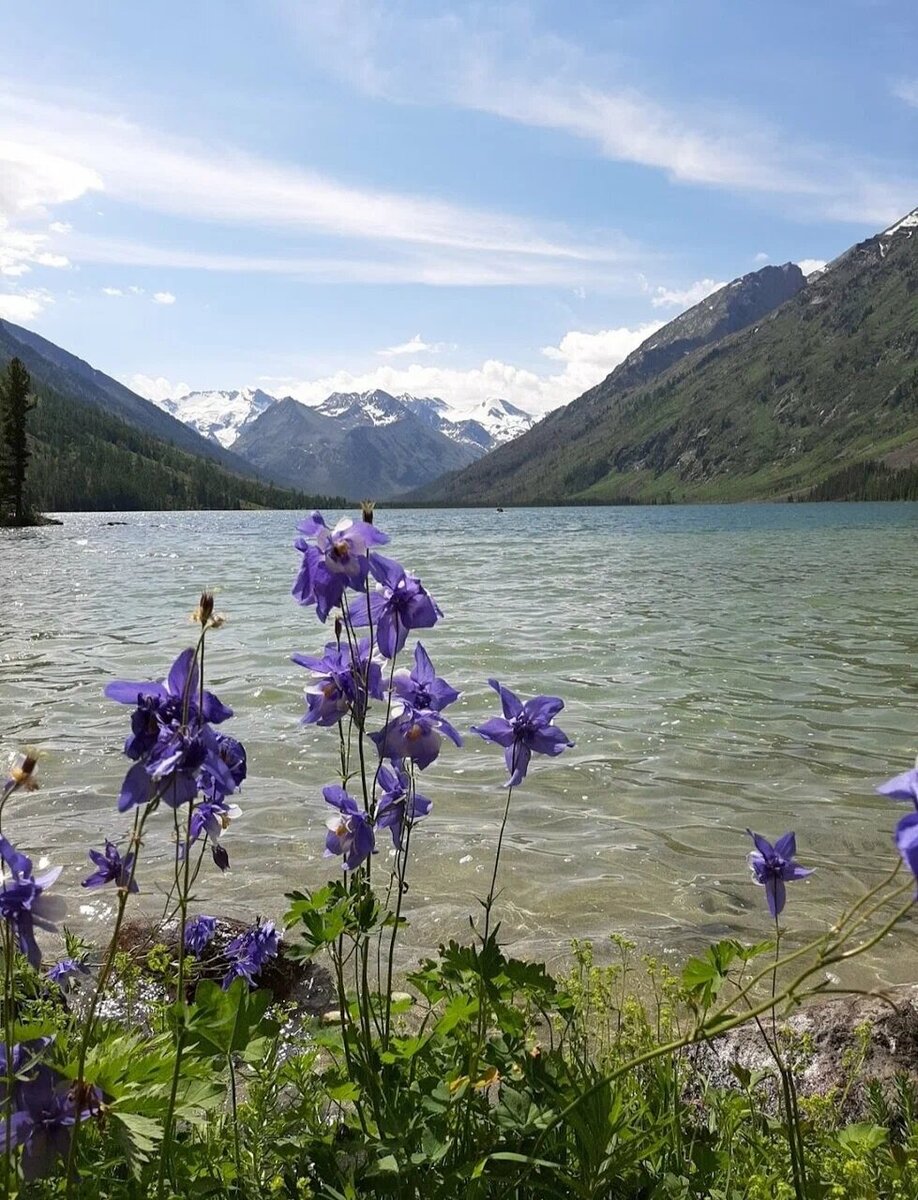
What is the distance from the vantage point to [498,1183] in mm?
2990

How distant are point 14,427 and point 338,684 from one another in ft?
325

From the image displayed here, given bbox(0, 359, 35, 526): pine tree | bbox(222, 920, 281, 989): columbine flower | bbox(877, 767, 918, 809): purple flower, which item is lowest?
bbox(222, 920, 281, 989): columbine flower

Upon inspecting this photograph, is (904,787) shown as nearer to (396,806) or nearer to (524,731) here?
(524,731)

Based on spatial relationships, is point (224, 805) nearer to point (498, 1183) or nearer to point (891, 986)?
point (498, 1183)

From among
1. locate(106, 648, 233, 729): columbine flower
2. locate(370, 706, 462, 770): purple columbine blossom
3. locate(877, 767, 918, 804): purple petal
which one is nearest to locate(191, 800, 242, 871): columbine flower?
locate(106, 648, 233, 729): columbine flower

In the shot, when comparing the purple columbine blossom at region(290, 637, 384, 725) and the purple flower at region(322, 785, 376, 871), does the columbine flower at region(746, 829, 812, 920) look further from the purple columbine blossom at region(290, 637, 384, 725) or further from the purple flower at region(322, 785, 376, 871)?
the purple columbine blossom at region(290, 637, 384, 725)

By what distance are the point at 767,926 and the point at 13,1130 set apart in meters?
6.53

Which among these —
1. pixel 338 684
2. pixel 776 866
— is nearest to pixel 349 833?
pixel 338 684

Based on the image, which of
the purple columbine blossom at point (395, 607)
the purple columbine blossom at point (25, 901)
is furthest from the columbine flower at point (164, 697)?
the purple columbine blossom at point (395, 607)

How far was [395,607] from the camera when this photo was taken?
299 cm

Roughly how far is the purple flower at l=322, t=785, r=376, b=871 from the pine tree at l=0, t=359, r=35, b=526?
94.8 meters

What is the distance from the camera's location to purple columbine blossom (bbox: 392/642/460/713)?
3.20 metres

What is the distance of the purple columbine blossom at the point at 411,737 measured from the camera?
3.03 m

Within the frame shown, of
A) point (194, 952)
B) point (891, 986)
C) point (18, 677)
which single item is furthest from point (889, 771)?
point (18, 677)
